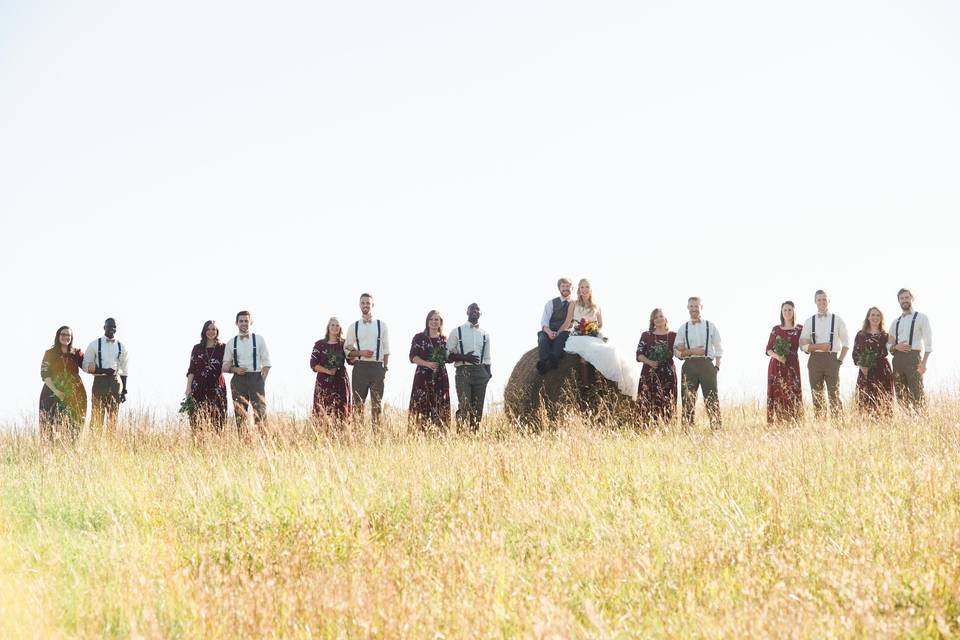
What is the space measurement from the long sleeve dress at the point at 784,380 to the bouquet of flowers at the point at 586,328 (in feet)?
10.3

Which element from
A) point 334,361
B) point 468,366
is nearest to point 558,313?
point 468,366

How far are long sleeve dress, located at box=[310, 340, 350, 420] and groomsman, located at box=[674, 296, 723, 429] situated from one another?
16.6 feet

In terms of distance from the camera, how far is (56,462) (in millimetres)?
11031

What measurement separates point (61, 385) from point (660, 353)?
9.06 meters

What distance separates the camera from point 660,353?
14117mm

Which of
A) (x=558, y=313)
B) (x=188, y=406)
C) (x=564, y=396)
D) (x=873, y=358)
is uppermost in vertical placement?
(x=558, y=313)

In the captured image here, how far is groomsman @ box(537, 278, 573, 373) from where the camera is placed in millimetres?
13102

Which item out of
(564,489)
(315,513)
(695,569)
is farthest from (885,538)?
(315,513)

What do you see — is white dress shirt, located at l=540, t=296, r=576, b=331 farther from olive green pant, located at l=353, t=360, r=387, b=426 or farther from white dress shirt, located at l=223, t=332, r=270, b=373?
white dress shirt, located at l=223, t=332, r=270, b=373

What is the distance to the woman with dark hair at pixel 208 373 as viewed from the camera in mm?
13711

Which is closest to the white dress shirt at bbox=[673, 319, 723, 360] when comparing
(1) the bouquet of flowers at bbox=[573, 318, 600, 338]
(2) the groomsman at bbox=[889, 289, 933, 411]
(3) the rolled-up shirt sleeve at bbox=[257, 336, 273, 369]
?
(1) the bouquet of flowers at bbox=[573, 318, 600, 338]

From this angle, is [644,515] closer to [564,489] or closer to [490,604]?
[564,489]

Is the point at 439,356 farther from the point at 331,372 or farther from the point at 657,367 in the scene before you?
the point at 657,367

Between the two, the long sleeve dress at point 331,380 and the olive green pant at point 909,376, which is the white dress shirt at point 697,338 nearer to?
the olive green pant at point 909,376
